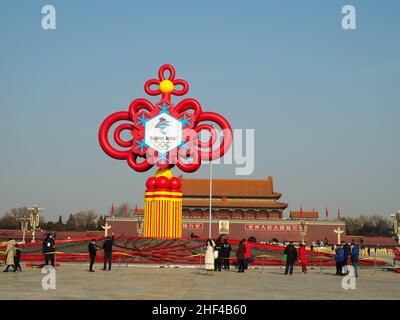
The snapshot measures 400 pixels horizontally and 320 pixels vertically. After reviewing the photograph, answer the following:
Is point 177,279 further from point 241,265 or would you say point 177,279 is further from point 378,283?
point 378,283

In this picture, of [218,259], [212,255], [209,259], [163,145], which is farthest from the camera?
[163,145]

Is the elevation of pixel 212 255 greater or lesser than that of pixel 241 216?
greater

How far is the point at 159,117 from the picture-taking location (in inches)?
1123

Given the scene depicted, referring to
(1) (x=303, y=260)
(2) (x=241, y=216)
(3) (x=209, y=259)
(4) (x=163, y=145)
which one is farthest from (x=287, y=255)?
(2) (x=241, y=216)

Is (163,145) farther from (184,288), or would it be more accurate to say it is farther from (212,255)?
(184,288)

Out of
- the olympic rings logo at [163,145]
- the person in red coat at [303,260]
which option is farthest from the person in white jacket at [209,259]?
the olympic rings logo at [163,145]

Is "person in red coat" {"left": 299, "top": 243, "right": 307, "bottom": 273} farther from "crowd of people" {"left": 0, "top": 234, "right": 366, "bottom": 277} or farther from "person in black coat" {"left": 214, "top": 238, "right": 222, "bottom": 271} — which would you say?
"person in black coat" {"left": 214, "top": 238, "right": 222, "bottom": 271}

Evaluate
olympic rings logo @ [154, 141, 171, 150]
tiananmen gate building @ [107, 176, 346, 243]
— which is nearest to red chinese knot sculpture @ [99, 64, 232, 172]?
Result: olympic rings logo @ [154, 141, 171, 150]

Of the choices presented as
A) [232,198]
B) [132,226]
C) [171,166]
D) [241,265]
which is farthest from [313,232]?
[241,265]

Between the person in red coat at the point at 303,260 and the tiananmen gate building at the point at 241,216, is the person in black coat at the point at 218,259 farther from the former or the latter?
the tiananmen gate building at the point at 241,216

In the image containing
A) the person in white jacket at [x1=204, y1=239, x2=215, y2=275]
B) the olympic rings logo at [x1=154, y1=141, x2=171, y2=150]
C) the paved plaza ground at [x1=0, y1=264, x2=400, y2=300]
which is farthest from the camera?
the olympic rings logo at [x1=154, y1=141, x2=171, y2=150]

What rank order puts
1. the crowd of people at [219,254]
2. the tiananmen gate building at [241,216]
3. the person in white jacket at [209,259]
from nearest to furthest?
1. the person in white jacket at [209,259]
2. the crowd of people at [219,254]
3. the tiananmen gate building at [241,216]

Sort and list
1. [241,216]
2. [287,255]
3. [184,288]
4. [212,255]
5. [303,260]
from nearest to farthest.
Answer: [184,288] < [212,255] < [287,255] < [303,260] < [241,216]

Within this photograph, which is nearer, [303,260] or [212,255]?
[212,255]
